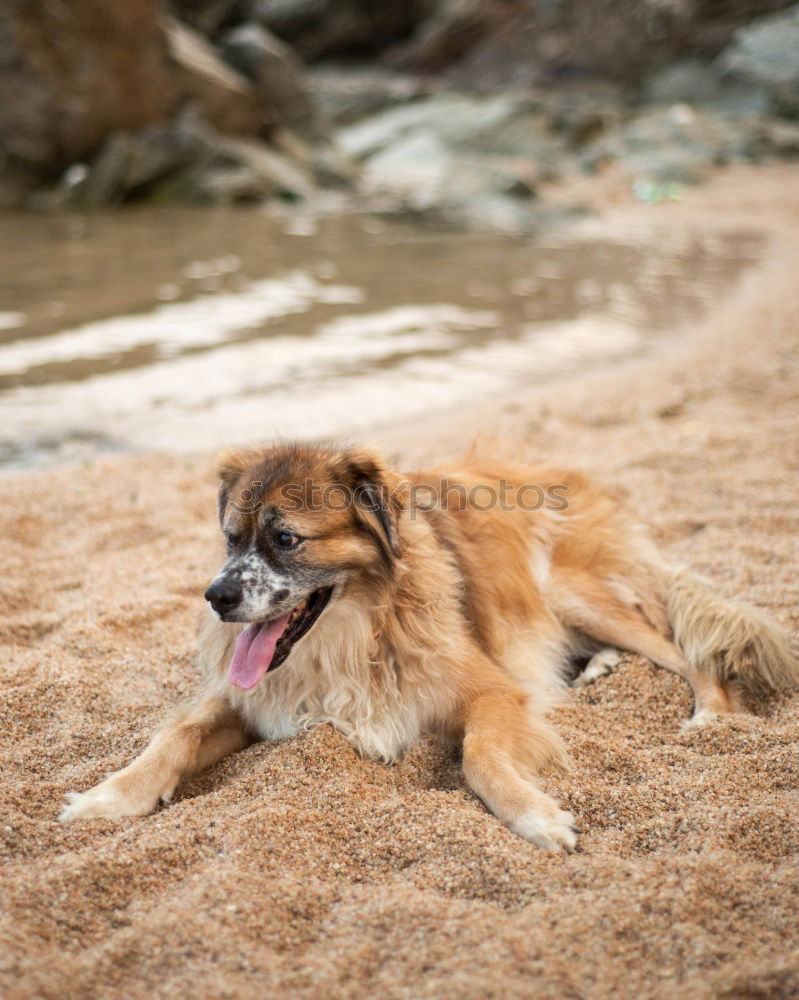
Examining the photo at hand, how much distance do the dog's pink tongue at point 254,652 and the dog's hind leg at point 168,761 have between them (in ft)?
0.74

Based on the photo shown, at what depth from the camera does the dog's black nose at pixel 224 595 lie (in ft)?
11.0

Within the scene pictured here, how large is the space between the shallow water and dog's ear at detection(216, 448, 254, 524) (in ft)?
7.83

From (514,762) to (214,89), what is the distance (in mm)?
19859

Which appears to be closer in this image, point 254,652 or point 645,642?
point 254,652

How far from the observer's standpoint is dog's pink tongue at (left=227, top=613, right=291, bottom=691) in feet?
11.6

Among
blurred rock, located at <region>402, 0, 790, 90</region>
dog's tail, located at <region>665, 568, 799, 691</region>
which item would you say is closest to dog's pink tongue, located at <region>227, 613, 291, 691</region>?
dog's tail, located at <region>665, 568, 799, 691</region>

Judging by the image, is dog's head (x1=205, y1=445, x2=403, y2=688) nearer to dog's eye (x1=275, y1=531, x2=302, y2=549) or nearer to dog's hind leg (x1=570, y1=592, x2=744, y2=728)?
dog's eye (x1=275, y1=531, x2=302, y2=549)

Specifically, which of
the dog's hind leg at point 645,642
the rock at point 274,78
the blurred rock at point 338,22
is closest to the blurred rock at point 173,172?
the rock at point 274,78

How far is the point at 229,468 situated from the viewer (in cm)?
395

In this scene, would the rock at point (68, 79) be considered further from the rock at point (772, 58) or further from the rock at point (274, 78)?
the rock at point (772, 58)

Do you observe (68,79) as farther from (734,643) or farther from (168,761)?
(734,643)

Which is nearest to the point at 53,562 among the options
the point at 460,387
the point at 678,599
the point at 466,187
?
the point at 678,599

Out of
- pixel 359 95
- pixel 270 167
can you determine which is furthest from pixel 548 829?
pixel 359 95

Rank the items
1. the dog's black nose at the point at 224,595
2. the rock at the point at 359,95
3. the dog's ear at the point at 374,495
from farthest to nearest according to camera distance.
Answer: the rock at the point at 359,95 < the dog's ear at the point at 374,495 < the dog's black nose at the point at 224,595
